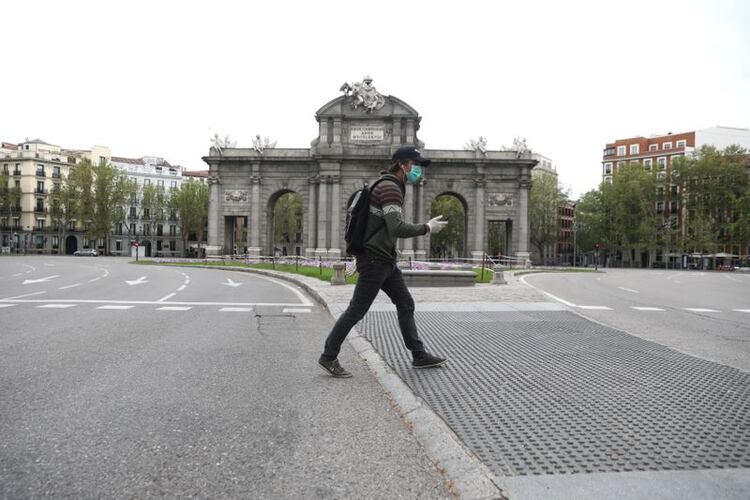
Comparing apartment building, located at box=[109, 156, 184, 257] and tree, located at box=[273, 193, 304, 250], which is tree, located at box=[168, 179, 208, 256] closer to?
apartment building, located at box=[109, 156, 184, 257]

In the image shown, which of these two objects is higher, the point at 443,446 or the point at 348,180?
the point at 348,180

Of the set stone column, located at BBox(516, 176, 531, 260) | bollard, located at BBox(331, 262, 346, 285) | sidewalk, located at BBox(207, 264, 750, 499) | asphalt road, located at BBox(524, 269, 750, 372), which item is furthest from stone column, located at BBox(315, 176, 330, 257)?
sidewalk, located at BBox(207, 264, 750, 499)

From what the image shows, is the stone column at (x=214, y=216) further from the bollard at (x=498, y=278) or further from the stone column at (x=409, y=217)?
the bollard at (x=498, y=278)

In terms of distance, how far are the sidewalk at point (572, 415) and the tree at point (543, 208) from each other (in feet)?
230

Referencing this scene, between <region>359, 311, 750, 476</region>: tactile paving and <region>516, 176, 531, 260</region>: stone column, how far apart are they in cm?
3957

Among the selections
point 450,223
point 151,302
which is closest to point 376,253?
point 151,302

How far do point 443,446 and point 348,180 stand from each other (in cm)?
4230

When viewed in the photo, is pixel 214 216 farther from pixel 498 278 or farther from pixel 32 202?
pixel 32 202

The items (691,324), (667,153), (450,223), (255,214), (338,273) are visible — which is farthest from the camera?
(667,153)

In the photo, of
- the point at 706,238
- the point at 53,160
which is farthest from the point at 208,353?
the point at 53,160

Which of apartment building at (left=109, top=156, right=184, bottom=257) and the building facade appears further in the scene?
apartment building at (left=109, top=156, right=184, bottom=257)

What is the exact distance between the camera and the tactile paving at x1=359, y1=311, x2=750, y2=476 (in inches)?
121

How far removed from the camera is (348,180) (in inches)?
1766

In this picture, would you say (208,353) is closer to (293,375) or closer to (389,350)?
(293,375)
